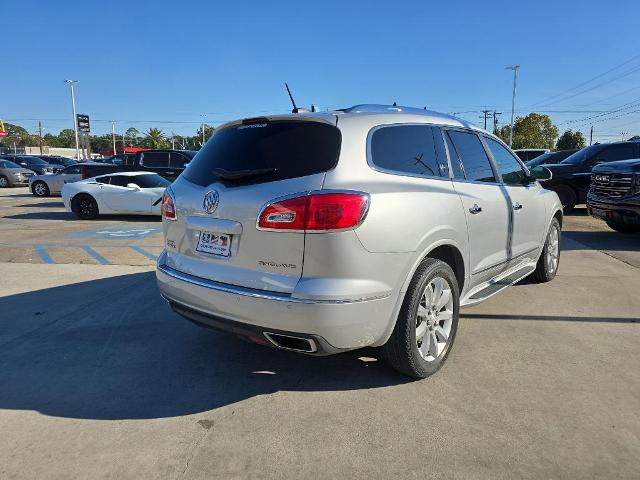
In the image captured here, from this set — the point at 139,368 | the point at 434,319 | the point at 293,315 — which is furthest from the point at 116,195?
the point at 293,315

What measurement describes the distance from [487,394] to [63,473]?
2473 mm

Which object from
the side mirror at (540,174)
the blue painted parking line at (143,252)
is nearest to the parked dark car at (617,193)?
the side mirror at (540,174)

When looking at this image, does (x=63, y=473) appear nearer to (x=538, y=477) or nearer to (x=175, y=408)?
(x=175, y=408)

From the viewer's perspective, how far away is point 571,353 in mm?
3773

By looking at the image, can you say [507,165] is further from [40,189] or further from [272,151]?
[40,189]

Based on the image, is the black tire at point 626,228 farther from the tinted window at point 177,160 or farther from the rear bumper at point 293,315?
the tinted window at point 177,160

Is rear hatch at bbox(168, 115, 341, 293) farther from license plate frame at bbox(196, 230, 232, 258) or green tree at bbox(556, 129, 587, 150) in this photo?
green tree at bbox(556, 129, 587, 150)

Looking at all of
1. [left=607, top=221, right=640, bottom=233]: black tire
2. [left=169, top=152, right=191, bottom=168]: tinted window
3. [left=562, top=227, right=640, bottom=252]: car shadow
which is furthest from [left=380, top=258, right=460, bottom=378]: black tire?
[left=169, top=152, right=191, bottom=168]: tinted window

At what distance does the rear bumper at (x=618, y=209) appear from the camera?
8.14m

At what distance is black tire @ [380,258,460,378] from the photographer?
3.07m

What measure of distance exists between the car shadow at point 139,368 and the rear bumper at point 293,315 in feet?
1.68

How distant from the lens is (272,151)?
10.00ft

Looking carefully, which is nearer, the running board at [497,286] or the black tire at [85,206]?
the running board at [497,286]

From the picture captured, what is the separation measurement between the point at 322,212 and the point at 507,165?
290cm
